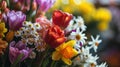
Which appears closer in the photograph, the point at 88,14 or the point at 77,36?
the point at 77,36

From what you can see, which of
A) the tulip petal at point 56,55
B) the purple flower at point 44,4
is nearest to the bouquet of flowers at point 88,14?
the purple flower at point 44,4

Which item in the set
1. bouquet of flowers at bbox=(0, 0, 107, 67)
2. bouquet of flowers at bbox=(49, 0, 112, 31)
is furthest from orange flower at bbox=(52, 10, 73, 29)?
bouquet of flowers at bbox=(49, 0, 112, 31)

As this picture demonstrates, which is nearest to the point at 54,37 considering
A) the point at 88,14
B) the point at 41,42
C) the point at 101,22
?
the point at 41,42

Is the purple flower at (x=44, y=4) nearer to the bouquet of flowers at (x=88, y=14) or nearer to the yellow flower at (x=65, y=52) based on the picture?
the yellow flower at (x=65, y=52)

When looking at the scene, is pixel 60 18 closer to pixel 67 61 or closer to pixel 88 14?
pixel 67 61

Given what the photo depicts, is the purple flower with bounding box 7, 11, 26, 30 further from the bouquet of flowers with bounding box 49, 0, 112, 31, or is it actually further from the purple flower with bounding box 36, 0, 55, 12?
the bouquet of flowers with bounding box 49, 0, 112, 31

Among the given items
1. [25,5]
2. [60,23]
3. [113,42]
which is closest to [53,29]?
[60,23]

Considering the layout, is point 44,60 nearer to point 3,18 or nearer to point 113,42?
point 3,18
